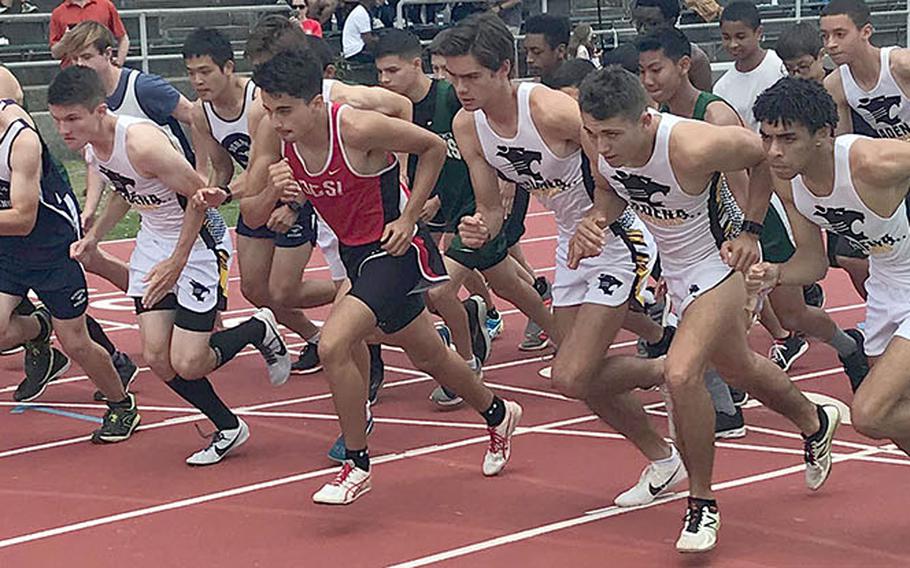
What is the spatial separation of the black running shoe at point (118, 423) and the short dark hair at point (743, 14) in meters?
4.11

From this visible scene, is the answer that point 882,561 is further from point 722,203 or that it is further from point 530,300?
point 530,300

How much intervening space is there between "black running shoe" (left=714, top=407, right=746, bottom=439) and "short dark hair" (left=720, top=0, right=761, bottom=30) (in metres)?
2.83

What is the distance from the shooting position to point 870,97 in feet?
27.7

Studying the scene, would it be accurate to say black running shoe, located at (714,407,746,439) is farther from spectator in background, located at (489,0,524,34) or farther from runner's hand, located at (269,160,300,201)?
spectator in background, located at (489,0,524,34)

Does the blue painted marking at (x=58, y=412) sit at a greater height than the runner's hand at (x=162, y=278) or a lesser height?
lesser

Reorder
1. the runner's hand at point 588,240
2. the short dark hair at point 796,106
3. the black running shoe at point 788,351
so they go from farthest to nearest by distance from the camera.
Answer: the black running shoe at point 788,351
the runner's hand at point 588,240
the short dark hair at point 796,106

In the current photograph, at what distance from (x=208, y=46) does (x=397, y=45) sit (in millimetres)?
1031

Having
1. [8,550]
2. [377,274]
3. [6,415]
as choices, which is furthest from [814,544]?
[6,415]

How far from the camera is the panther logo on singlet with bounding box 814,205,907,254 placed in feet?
18.5

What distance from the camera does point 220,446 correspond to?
283 inches

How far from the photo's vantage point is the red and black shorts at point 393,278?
20.8ft

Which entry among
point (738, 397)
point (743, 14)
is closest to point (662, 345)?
point (738, 397)

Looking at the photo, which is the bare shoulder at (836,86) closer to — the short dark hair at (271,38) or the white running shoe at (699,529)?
the short dark hair at (271,38)

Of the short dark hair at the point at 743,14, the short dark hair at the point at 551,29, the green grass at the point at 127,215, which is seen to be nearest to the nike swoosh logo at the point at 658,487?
the short dark hair at the point at 743,14
